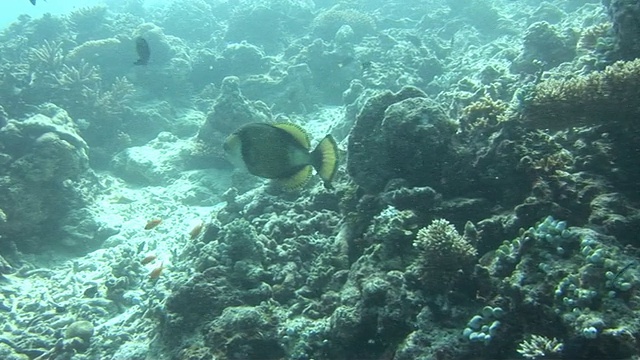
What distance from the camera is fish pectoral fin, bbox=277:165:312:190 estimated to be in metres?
3.85

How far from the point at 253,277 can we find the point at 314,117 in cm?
912

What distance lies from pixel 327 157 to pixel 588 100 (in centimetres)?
291

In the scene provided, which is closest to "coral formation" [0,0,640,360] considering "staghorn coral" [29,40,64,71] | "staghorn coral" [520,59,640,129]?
"staghorn coral" [520,59,640,129]

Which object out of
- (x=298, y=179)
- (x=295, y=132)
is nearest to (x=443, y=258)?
(x=298, y=179)

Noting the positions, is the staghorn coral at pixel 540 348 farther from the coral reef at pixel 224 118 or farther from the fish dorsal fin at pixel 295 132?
the coral reef at pixel 224 118

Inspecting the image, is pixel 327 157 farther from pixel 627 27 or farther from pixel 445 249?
pixel 627 27

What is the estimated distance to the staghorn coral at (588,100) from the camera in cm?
409

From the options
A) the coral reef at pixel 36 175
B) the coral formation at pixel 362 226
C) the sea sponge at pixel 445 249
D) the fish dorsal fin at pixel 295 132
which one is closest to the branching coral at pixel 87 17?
the coral formation at pixel 362 226

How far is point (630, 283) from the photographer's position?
8.96ft

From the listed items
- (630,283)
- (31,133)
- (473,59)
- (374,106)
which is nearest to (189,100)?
(31,133)

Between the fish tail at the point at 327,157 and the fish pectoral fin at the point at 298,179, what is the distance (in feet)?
0.46

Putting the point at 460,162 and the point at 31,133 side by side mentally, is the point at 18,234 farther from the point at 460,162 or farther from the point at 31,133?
the point at 460,162

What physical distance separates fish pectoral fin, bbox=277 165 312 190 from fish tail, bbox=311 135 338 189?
140 mm

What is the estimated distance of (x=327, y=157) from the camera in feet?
12.3
